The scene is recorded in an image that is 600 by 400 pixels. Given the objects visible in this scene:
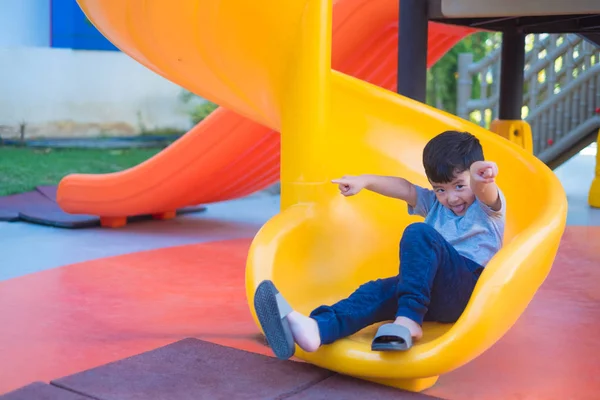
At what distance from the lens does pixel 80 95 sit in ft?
24.4

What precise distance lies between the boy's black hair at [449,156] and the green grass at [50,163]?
17.0ft

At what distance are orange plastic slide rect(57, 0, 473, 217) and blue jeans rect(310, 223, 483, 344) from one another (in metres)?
2.74

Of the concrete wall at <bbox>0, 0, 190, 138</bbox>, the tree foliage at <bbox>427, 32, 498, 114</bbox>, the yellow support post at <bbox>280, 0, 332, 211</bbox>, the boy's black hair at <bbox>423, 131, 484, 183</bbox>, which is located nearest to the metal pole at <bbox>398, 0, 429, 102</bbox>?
the yellow support post at <bbox>280, 0, 332, 211</bbox>

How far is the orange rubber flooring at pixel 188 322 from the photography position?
2.58m

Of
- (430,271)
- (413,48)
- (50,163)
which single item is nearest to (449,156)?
(430,271)

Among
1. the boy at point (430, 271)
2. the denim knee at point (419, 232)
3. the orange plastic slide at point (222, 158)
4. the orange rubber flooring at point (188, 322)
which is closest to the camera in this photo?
the boy at point (430, 271)

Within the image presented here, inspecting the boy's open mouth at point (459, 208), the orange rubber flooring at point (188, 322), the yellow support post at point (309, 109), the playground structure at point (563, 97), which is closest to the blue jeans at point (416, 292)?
the boy's open mouth at point (459, 208)

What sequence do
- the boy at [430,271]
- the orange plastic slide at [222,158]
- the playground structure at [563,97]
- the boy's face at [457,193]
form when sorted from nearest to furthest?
the boy at [430,271]
the boy's face at [457,193]
the orange plastic slide at [222,158]
the playground structure at [563,97]

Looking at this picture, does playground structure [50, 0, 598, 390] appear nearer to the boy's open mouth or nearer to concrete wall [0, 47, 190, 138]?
the boy's open mouth

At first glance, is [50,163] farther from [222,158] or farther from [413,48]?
[413,48]

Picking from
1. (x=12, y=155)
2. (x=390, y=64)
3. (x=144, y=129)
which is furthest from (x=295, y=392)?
(x=144, y=129)

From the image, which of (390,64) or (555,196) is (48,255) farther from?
(555,196)

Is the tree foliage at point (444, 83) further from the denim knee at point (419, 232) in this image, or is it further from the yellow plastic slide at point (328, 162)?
the denim knee at point (419, 232)

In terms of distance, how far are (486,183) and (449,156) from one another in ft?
0.49
